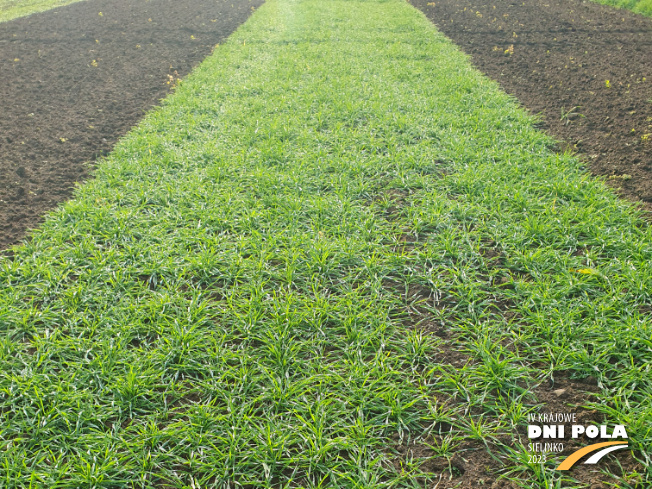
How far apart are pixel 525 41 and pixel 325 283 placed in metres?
8.38

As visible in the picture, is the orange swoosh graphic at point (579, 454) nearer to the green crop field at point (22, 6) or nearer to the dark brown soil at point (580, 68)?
the dark brown soil at point (580, 68)

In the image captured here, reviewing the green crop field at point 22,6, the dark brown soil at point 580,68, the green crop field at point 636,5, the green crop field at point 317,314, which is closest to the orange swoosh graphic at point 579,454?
the green crop field at point 317,314

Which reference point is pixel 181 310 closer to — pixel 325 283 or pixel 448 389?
pixel 325 283

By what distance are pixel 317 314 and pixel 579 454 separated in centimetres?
150

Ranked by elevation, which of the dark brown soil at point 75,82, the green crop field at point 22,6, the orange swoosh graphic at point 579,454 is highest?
the green crop field at point 22,6

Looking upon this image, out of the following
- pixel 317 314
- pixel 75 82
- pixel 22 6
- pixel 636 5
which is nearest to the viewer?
pixel 317 314

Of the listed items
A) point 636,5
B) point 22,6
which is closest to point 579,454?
point 636,5

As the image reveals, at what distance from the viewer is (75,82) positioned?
6547 millimetres

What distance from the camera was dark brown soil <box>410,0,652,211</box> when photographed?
14.0 feet

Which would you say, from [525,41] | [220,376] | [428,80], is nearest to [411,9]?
[525,41]

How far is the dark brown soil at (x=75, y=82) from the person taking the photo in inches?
157

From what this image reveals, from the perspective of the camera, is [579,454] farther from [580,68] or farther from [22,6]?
[22,6]

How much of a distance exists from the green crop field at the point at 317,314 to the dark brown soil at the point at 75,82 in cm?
43

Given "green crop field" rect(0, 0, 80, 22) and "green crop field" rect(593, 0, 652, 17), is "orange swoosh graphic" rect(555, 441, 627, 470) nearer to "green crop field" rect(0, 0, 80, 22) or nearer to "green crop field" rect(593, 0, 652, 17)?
"green crop field" rect(593, 0, 652, 17)
